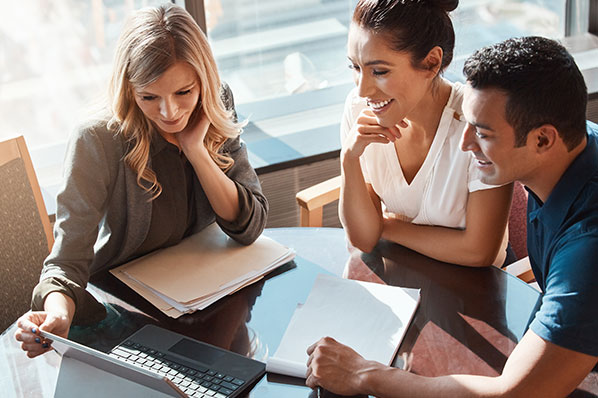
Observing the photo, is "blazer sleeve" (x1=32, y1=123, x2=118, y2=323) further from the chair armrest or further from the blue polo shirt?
the blue polo shirt

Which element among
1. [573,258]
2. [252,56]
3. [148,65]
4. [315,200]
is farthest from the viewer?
[252,56]

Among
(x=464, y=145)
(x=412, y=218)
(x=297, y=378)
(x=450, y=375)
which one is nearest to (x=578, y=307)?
(x=450, y=375)

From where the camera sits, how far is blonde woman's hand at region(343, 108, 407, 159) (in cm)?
174

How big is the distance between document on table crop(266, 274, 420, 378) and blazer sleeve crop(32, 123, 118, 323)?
1.50 ft

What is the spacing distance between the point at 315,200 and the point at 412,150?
411 mm

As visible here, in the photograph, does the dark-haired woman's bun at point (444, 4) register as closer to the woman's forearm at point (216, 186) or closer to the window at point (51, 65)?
the woman's forearm at point (216, 186)

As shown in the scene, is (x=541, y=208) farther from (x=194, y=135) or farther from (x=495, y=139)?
(x=194, y=135)

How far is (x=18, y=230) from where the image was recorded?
1.86 metres

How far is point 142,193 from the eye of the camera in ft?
5.63

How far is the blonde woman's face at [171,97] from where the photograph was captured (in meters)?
1.60

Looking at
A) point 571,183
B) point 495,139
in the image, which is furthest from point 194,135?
point 571,183

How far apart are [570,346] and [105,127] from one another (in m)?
1.11

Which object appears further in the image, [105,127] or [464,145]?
[105,127]

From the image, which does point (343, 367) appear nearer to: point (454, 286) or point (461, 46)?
point (454, 286)
